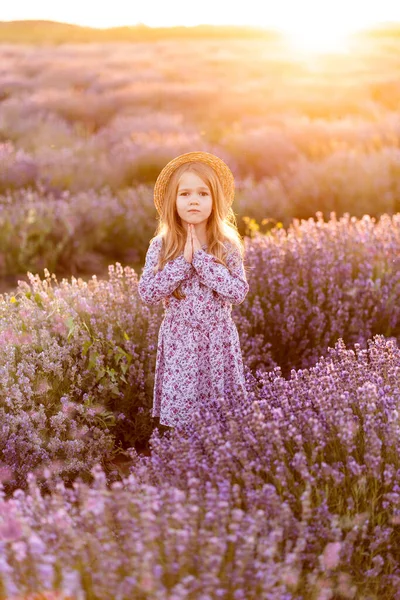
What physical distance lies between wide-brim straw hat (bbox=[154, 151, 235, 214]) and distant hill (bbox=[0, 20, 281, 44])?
48604 millimetres

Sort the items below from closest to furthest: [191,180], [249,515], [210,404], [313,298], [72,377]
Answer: [249,515]
[210,404]
[191,180]
[72,377]
[313,298]

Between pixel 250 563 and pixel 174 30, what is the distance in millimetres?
64127

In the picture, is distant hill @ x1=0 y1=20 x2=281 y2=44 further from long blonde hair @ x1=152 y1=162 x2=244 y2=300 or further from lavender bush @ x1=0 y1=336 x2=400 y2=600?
→ lavender bush @ x1=0 y1=336 x2=400 y2=600

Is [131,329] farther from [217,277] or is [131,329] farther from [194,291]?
[217,277]

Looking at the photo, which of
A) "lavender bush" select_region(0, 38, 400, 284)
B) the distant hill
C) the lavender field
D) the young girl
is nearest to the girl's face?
the young girl

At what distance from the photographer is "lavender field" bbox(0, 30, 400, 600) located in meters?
1.73

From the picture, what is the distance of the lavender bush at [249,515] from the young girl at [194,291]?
1.17 ft

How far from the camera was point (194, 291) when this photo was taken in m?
3.04

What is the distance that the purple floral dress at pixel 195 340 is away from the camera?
3039 millimetres

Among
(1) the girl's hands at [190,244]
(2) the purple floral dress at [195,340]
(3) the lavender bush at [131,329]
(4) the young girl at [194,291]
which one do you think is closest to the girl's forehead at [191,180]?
(4) the young girl at [194,291]

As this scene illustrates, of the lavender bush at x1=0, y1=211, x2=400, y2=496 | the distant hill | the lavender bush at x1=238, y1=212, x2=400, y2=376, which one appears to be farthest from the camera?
the distant hill

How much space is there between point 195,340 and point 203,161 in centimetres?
79

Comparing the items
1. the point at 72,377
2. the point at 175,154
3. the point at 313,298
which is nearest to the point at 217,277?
the point at 72,377

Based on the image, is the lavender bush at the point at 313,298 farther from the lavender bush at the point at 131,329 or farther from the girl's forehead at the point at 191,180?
the girl's forehead at the point at 191,180
